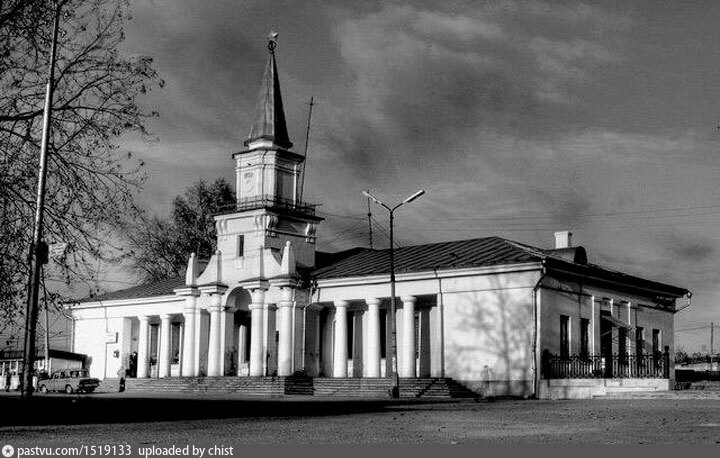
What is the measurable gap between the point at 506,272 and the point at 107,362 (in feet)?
92.0

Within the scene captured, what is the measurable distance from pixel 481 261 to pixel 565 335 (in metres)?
5.11

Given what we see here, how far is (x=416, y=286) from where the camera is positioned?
4712cm

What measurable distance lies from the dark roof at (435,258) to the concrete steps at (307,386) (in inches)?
219

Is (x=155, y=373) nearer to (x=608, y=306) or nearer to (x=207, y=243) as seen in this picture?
(x=207, y=243)

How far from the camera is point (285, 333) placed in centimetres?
4938

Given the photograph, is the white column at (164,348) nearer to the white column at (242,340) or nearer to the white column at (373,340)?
the white column at (242,340)

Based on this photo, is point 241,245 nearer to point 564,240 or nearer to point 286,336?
point 286,336

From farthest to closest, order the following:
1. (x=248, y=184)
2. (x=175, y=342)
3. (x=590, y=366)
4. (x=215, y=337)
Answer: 1. (x=175, y=342)
2. (x=248, y=184)
3. (x=215, y=337)
4. (x=590, y=366)

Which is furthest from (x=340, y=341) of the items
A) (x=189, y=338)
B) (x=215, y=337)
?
(x=189, y=338)

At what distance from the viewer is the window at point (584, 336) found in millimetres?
46000

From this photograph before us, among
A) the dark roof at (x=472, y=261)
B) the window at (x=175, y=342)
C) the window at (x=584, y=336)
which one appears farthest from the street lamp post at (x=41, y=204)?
the window at (x=175, y=342)

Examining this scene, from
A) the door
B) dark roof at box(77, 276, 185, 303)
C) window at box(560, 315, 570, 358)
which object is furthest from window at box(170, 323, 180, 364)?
the door

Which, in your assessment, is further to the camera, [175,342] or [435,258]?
[175,342]

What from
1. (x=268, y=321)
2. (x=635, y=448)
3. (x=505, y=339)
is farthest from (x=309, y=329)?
(x=635, y=448)
